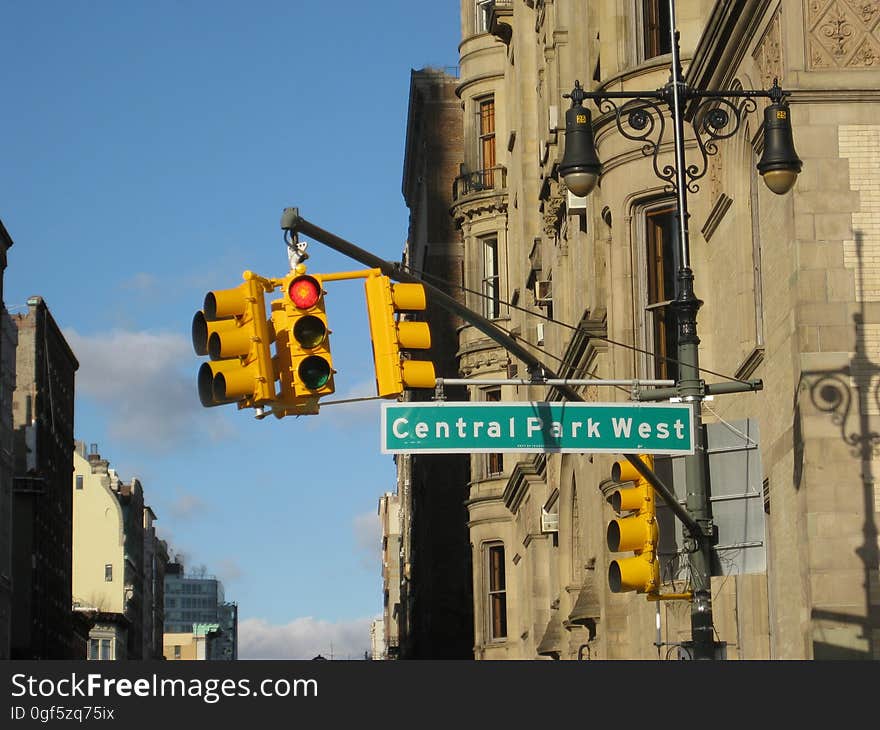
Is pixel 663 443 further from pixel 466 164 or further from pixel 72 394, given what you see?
pixel 72 394

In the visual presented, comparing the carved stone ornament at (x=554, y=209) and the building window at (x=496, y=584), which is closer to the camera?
the carved stone ornament at (x=554, y=209)

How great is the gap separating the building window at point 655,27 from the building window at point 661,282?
2770 millimetres

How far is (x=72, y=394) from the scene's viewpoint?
132 metres

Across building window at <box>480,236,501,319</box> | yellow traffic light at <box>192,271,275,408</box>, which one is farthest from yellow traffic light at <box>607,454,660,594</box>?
building window at <box>480,236,501,319</box>

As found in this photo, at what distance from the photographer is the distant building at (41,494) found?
10769 centimetres

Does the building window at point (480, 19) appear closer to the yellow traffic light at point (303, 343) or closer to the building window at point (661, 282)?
the building window at point (661, 282)

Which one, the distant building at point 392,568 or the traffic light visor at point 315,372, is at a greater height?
the distant building at point 392,568

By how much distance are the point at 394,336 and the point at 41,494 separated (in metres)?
97.2

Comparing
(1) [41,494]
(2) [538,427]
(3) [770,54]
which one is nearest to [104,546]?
(1) [41,494]

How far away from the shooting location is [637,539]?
60.2 feet

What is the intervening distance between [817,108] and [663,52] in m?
8.80

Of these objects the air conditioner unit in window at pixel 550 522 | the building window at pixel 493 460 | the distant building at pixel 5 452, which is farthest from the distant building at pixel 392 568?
the air conditioner unit in window at pixel 550 522

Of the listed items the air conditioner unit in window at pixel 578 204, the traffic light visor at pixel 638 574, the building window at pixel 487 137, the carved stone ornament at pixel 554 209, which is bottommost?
the traffic light visor at pixel 638 574

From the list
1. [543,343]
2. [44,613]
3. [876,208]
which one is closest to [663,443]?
[876,208]
